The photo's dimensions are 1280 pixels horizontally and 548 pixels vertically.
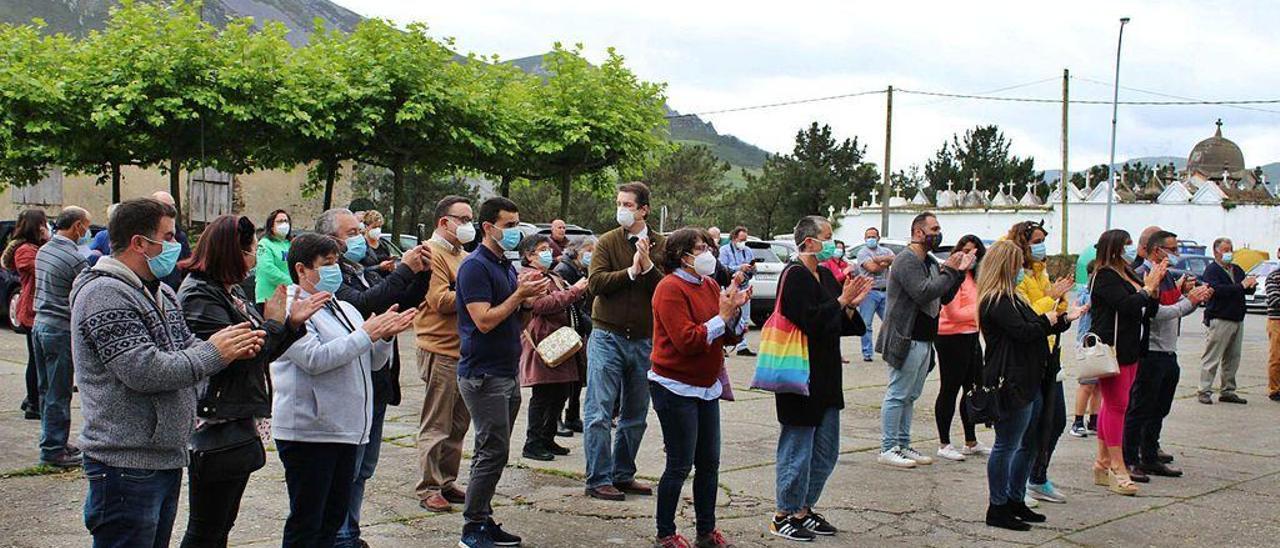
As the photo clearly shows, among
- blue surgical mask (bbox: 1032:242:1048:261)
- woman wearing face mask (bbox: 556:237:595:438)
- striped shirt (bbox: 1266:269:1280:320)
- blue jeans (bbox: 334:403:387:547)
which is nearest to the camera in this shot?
blue jeans (bbox: 334:403:387:547)

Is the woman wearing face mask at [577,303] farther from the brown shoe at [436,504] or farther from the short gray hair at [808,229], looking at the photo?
the short gray hair at [808,229]

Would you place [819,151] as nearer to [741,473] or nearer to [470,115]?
[470,115]

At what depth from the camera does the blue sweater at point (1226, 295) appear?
42.2 ft

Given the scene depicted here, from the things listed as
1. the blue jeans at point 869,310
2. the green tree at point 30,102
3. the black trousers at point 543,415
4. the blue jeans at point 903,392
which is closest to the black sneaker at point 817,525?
the blue jeans at point 903,392

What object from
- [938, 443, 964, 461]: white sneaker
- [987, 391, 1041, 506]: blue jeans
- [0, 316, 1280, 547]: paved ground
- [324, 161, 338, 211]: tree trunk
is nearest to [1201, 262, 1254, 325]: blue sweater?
[0, 316, 1280, 547]: paved ground

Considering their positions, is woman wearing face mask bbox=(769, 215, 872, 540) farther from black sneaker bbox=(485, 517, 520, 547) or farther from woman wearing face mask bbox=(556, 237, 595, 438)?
woman wearing face mask bbox=(556, 237, 595, 438)

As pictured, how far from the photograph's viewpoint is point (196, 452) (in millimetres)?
4449

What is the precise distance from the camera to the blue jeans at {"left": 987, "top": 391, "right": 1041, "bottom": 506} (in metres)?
Answer: 6.96

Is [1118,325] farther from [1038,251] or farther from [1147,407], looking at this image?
[1038,251]

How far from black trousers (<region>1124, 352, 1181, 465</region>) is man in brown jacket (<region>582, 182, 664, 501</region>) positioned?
347cm

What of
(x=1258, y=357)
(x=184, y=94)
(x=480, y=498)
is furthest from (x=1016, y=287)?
(x=184, y=94)

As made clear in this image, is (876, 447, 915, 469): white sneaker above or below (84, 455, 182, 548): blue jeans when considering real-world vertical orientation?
below

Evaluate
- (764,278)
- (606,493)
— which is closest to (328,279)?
(606,493)

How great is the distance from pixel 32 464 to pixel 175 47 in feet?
52.7
